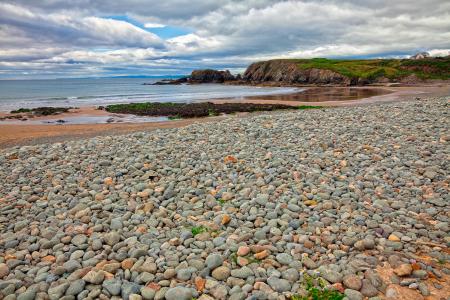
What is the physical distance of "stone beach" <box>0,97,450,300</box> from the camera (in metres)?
4.13

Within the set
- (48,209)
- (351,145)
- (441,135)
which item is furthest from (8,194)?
(441,135)

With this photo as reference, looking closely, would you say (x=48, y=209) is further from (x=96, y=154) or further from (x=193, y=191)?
(x=96, y=154)

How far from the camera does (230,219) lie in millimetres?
5676

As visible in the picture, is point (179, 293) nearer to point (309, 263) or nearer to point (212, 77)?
point (309, 263)

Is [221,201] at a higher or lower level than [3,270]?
higher

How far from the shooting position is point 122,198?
6738 millimetres

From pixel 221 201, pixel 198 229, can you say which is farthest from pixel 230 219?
pixel 221 201

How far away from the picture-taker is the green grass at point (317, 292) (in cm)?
380

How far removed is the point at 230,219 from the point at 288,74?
98.0m

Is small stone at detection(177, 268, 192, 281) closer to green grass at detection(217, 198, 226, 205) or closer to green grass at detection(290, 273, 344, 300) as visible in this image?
green grass at detection(290, 273, 344, 300)

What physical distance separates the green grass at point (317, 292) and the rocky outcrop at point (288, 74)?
86643 millimetres

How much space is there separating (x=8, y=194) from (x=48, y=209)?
1.44 metres

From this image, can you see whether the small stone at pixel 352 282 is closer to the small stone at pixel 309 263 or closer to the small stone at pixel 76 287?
the small stone at pixel 309 263

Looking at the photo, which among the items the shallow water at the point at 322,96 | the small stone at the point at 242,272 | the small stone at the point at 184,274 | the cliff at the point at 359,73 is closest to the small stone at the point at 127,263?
the small stone at the point at 184,274
